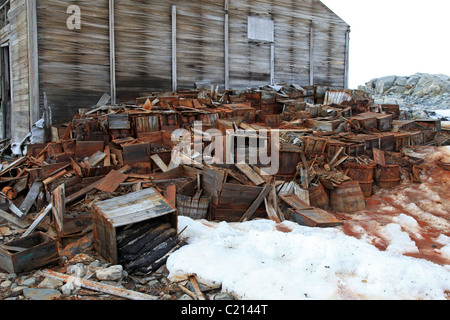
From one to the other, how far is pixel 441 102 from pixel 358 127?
82.9 feet

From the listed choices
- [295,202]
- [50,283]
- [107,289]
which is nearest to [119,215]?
[107,289]

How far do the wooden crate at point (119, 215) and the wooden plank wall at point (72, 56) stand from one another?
840 cm

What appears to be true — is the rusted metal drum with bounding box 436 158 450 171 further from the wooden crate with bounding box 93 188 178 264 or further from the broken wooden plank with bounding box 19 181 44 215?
the broken wooden plank with bounding box 19 181 44 215

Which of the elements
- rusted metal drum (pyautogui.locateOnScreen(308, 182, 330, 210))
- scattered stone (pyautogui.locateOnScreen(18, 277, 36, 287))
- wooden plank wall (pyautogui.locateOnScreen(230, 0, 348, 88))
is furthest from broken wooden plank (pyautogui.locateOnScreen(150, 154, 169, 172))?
wooden plank wall (pyautogui.locateOnScreen(230, 0, 348, 88))

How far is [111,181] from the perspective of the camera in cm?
852

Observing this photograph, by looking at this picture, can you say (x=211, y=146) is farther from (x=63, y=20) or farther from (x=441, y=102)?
(x=441, y=102)

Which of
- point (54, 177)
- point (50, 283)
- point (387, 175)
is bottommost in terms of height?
point (50, 283)

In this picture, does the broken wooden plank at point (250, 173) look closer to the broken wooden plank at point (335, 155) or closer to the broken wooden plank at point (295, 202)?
the broken wooden plank at point (295, 202)

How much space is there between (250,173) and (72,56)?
8.52 metres

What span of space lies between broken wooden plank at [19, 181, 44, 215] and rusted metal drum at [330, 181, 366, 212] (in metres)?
7.90

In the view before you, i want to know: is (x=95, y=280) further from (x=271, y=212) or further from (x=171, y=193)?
(x=271, y=212)

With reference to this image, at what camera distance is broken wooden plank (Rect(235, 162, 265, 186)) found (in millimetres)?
8938

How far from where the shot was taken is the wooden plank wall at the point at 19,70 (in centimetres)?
1266
